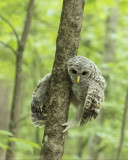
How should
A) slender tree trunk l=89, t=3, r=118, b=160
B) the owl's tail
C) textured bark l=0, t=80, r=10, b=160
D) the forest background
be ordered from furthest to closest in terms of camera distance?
textured bark l=0, t=80, r=10, b=160 → slender tree trunk l=89, t=3, r=118, b=160 → the forest background → the owl's tail

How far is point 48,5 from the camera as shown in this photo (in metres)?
4.97

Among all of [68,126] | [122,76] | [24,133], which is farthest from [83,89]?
[24,133]

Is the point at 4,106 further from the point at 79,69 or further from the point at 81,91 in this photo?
the point at 79,69

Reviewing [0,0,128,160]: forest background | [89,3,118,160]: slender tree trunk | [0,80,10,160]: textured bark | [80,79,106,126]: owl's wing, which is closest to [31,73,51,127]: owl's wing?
[80,79,106,126]: owl's wing

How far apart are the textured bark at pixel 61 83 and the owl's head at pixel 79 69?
0.05m

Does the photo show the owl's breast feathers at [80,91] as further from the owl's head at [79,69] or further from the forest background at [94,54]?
the forest background at [94,54]

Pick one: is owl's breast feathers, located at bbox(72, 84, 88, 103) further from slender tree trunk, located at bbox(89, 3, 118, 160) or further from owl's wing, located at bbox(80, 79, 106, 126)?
slender tree trunk, located at bbox(89, 3, 118, 160)

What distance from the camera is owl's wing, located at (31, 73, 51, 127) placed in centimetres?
213

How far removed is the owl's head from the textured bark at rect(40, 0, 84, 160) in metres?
0.05

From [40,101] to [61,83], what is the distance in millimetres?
392

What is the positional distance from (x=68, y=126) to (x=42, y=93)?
434 mm

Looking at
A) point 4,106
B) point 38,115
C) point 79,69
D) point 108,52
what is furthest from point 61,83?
point 4,106

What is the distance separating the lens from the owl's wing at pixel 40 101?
213 cm

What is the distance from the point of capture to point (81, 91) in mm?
2025
